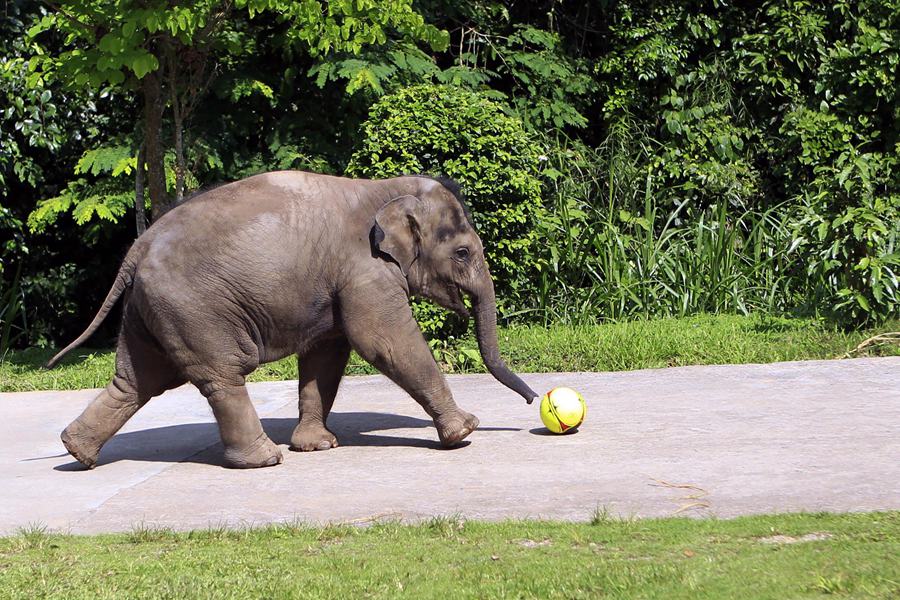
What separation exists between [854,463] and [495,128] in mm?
5863

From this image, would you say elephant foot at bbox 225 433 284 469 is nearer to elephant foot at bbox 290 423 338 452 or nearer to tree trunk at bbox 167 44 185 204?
elephant foot at bbox 290 423 338 452

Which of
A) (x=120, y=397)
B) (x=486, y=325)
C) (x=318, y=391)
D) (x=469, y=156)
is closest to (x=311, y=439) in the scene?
(x=318, y=391)

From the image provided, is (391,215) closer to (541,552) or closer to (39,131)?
(541,552)

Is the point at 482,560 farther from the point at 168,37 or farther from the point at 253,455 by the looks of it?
the point at 168,37

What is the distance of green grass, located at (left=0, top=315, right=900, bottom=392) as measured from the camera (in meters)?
10.1

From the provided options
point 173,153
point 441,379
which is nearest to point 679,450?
point 441,379

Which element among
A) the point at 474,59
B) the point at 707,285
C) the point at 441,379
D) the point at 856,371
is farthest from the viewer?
the point at 474,59

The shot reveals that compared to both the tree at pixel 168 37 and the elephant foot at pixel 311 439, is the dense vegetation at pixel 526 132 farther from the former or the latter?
the elephant foot at pixel 311 439

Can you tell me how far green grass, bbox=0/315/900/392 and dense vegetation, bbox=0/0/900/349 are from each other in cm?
42

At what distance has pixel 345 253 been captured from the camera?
752 cm

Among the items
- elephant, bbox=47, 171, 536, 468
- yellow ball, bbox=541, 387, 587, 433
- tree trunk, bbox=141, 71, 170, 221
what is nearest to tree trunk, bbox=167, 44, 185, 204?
tree trunk, bbox=141, 71, 170, 221

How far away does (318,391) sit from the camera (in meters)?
8.02

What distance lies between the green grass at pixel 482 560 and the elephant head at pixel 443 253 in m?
2.29

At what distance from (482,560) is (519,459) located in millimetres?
2159
